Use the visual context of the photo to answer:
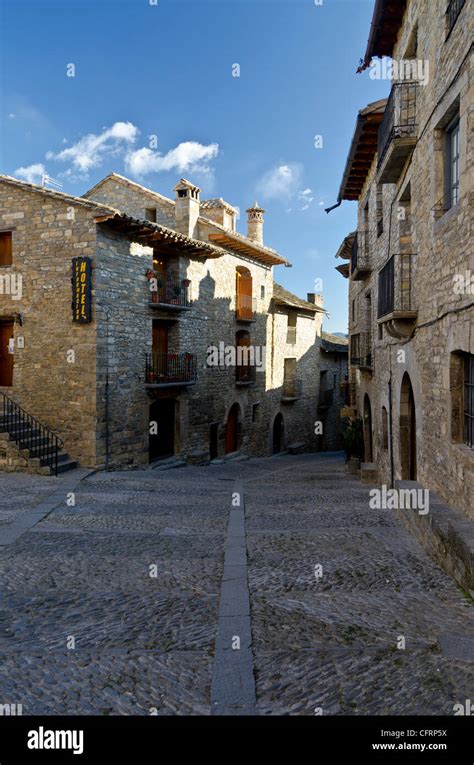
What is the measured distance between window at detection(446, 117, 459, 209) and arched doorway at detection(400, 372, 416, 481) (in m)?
3.45

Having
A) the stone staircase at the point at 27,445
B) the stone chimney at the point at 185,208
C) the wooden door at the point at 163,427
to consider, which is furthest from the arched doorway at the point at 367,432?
the stone chimney at the point at 185,208

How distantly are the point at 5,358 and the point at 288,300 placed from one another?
1413 centimetres

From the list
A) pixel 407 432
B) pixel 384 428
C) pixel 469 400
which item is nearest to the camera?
pixel 469 400

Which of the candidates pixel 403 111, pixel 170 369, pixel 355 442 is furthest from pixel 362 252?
pixel 170 369

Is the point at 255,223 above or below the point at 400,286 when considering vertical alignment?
above

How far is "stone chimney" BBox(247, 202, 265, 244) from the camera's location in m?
24.7

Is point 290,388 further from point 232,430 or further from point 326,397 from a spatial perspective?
point 232,430

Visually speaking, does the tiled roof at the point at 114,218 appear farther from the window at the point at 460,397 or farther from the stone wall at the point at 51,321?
the window at the point at 460,397

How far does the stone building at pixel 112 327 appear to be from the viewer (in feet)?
43.4

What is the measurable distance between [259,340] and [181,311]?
6.81 meters

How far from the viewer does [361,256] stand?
14406 millimetres

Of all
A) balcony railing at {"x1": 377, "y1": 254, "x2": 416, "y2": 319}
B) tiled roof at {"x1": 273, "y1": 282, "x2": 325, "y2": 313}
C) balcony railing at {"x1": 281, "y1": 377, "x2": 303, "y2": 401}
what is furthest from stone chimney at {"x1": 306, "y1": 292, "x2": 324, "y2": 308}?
balcony railing at {"x1": 377, "y1": 254, "x2": 416, "y2": 319}

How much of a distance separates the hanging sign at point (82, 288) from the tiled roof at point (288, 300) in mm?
12267

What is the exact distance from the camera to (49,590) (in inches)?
215
